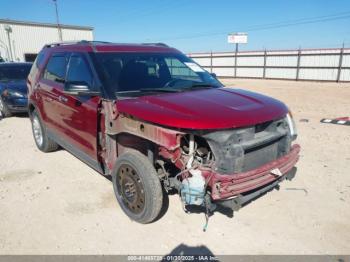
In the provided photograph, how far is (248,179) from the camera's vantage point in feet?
9.53

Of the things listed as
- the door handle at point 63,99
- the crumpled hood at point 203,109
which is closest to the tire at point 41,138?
the door handle at point 63,99

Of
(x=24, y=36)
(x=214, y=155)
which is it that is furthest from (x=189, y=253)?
(x=24, y=36)

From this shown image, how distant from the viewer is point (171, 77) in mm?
4137

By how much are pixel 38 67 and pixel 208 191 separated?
4.35 meters

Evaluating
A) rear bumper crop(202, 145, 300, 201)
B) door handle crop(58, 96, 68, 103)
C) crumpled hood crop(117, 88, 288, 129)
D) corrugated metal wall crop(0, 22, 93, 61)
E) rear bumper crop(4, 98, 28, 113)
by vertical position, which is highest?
corrugated metal wall crop(0, 22, 93, 61)

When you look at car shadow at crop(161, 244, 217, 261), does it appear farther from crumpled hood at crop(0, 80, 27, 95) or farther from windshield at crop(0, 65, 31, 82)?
windshield at crop(0, 65, 31, 82)

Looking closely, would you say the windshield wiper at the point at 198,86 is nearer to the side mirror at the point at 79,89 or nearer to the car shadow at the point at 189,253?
the side mirror at the point at 79,89

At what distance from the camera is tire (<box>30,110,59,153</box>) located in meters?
5.63

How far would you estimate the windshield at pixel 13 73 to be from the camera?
9758 mm

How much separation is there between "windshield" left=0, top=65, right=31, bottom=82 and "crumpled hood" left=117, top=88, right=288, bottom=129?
815 centimetres

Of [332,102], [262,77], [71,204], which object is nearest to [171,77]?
[71,204]

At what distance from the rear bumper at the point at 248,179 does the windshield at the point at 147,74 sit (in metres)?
1.39

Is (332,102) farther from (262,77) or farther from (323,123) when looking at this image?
(262,77)

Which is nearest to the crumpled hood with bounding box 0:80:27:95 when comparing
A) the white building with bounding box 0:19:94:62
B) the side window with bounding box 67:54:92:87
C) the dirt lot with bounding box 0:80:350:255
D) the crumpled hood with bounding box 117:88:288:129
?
the dirt lot with bounding box 0:80:350:255
